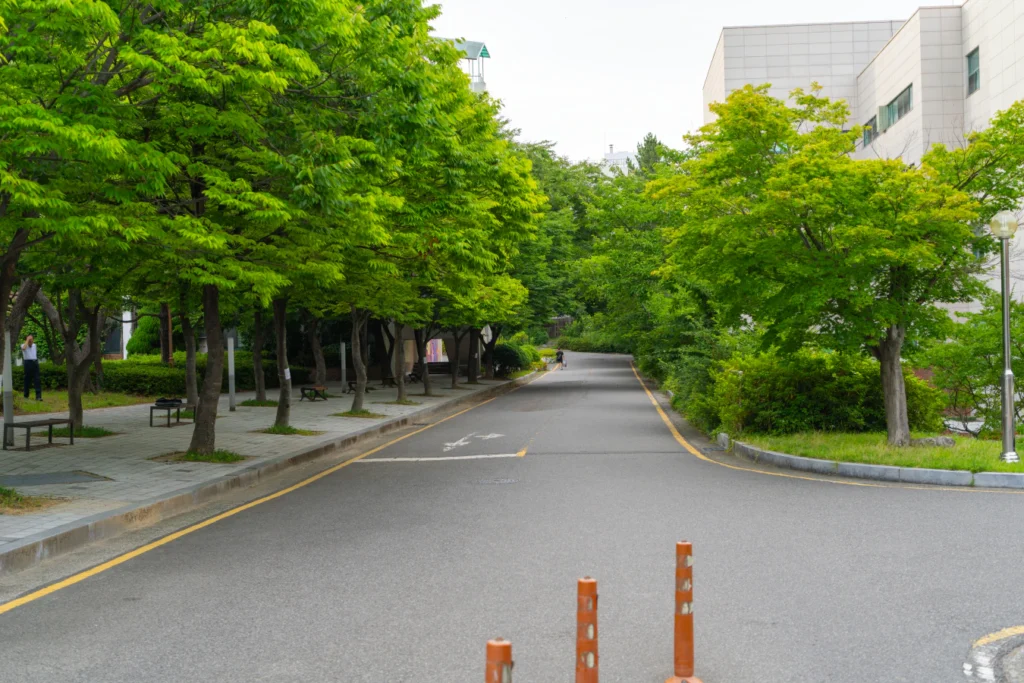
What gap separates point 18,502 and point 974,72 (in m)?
37.4

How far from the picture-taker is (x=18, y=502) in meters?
9.25

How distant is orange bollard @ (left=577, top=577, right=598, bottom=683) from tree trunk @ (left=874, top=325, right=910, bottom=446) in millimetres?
11428

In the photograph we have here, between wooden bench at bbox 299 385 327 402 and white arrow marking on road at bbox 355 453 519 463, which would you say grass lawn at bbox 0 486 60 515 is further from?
wooden bench at bbox 299 385 327 402

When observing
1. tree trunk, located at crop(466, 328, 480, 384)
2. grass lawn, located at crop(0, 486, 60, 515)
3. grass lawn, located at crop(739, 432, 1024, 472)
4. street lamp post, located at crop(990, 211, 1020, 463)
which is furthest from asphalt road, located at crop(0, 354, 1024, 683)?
tree trunk, located at crop(466, 328, 480, 384)

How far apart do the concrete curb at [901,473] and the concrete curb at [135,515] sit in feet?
23.9

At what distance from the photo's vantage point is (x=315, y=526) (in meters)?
8.78

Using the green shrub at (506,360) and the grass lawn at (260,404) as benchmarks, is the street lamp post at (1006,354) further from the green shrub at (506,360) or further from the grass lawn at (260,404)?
the green shrub at (506,360)

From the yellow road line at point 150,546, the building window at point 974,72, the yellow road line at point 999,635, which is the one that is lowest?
the yellow road line at point 150,546

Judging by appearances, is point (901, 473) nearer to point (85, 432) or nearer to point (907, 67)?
point (85, 432)

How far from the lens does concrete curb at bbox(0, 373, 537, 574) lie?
7312mm

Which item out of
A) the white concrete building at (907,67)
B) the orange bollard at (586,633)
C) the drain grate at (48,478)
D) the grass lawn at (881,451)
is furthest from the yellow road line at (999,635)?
the white concrete building at (907,67)

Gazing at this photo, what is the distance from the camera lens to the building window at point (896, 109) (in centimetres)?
3916

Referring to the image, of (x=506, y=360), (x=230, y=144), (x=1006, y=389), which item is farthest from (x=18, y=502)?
(x=506, y=360)

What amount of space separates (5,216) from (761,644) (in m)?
8.98
